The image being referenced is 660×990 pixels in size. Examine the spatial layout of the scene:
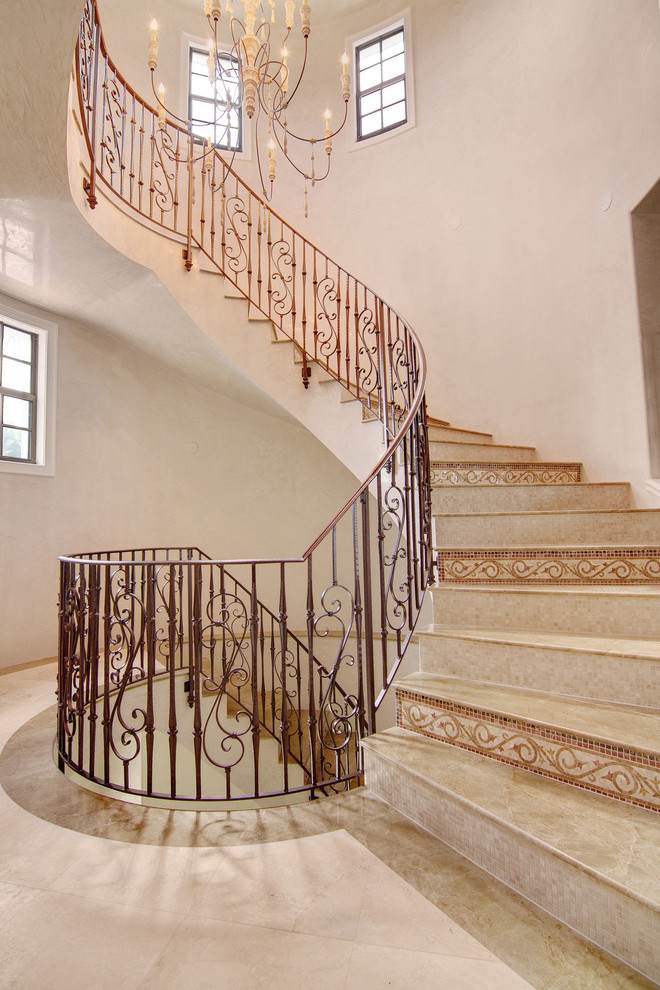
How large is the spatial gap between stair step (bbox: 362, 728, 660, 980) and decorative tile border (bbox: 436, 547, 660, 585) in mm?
867

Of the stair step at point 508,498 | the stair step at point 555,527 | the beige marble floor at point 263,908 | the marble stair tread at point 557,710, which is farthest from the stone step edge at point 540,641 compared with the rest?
the stair step at point 508,498

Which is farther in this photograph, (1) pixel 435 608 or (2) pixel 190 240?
(2) pixel 190 240

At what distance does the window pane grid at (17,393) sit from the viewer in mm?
4824

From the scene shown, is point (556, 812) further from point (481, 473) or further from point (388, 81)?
point (388, 81)

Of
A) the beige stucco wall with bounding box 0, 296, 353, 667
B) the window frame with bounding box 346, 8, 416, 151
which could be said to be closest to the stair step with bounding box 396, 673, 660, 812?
the beige stucco wall with bounding box 0, 296, 353, 667

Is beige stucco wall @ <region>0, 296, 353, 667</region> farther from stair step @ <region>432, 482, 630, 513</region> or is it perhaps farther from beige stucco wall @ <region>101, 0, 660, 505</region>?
stair step @ <region>432, 482, 630, 513</region>

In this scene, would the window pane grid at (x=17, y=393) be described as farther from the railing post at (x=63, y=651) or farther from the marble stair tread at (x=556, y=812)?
the marble stair tread at (x=556, y=812)

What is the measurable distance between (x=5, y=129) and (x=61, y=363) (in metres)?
2.69

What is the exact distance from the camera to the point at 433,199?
17.9 ft

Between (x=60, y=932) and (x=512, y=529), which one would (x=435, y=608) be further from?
(x=60, y=932)

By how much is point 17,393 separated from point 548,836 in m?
5.25

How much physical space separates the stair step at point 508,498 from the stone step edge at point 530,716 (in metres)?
1.12

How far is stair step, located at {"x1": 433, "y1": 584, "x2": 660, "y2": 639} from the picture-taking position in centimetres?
217

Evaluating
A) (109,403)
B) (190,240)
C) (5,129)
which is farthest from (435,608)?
(109,403)
